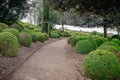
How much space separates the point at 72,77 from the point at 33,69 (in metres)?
1.90

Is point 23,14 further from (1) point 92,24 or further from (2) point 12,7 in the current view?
(1) point 92,24

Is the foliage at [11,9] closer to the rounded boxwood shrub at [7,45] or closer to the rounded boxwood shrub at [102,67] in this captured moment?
the rounded boxwood shrub at [7,45]

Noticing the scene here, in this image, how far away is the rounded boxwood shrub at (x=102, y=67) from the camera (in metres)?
7.57

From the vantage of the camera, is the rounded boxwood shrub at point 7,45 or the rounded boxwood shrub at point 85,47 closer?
the rounded boxwood shrub at point 7,45

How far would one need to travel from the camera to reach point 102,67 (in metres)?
7.62

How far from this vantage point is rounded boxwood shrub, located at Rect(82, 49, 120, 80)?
7.57 metres

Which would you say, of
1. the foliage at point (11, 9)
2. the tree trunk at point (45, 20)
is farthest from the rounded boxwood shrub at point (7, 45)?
the tree trunk at point (45, 20)

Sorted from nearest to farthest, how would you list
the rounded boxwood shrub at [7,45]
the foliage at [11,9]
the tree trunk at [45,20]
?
the rounded boxwood shrub at [7,45] → the foliage at [11,9] → the tree trunk at [45,20]

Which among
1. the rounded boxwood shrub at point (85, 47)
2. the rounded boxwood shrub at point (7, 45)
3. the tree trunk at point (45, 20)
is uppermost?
the tree trunk at point (45, 20)

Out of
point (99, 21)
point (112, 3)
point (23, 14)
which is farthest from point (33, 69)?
point (99, 21)

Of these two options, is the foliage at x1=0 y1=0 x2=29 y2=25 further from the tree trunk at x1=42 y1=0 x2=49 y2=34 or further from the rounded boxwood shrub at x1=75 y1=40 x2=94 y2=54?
the rounded boxwood shrub at x1=75 y1=40 x2=94 y2=54

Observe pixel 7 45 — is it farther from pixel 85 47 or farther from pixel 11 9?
pixel 11 9

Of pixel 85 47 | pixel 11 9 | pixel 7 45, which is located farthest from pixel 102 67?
pixel 11 9

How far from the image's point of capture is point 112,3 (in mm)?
16516
